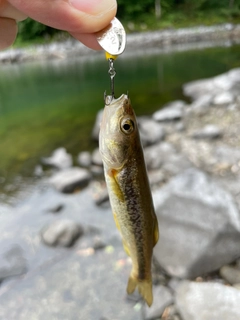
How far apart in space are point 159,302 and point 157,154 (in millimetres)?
4610

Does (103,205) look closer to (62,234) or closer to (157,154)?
(62,234)

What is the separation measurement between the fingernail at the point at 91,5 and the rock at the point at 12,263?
14.7 ft

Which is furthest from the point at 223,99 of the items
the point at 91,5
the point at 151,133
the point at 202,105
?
the point at 91,5

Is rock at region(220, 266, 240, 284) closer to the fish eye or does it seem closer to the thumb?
the fish eye

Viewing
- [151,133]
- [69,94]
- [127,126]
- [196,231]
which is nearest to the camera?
[127,126]

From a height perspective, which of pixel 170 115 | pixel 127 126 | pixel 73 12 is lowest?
pixel 170 115

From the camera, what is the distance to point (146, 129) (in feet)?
32.3

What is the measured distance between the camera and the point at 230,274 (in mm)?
4332

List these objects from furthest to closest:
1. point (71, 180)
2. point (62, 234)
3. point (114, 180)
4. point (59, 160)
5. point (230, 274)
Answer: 1. point (59, 160)
2. point (71, 180)
3. point (62, 234)
4. point (230, 274)
5. point (114, 180)

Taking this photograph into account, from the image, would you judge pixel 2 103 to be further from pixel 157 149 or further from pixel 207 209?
pixel 207 209

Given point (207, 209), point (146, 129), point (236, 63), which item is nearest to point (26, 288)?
point (207, 209)

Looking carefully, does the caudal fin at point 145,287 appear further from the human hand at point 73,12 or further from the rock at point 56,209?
the rock at point 56,209

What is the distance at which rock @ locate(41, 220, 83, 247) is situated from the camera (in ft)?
18.5

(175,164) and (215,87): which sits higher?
(175,164)
